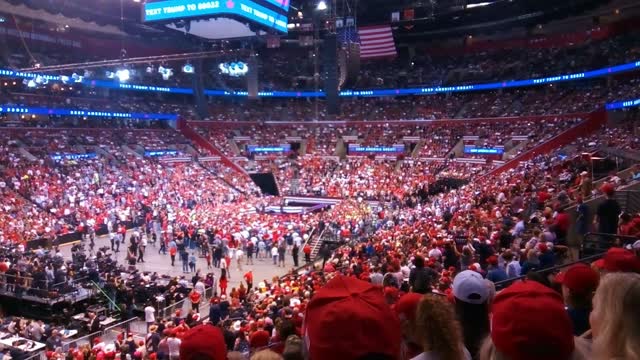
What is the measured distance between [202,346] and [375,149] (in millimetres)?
40213

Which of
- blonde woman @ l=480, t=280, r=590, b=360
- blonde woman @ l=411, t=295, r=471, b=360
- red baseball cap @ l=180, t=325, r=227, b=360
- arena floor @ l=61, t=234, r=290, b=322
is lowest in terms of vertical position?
arena floor @ l=61, t=234, r=290, b=322

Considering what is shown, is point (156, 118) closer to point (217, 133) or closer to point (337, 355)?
point (217, 133)

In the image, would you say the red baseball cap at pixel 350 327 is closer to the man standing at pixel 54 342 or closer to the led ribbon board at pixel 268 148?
the man standing at pixel 54 342

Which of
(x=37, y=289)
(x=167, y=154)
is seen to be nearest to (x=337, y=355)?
(x=37, y=289)

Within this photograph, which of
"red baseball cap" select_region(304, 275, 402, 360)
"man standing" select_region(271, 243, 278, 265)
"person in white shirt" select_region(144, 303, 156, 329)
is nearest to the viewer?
"red baseball cap" select_region(304, 275, 402, 360)

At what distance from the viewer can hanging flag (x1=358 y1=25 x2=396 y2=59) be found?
34.2 meters

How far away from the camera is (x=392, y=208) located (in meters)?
28.9

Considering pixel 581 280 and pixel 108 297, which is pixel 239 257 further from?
pixel 581 280

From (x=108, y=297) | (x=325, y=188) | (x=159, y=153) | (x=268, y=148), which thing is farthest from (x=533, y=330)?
(x=268, y=148)

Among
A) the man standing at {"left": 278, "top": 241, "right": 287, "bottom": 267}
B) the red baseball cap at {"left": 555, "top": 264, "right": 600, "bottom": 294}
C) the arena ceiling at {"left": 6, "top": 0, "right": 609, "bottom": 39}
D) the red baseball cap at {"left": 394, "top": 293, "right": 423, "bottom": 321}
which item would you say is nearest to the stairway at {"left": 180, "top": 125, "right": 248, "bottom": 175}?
the arena ceiling at {"left": 6, "top": 0, "right": 609, "bottom": 39}

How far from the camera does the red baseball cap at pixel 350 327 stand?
1.43 metres

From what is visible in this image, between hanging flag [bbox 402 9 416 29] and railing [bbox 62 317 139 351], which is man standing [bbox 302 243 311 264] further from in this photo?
hanging flag [bbox 402 9 416 29]

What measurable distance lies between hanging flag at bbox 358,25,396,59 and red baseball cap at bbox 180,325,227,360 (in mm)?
33869

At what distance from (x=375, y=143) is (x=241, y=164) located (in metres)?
11.8
